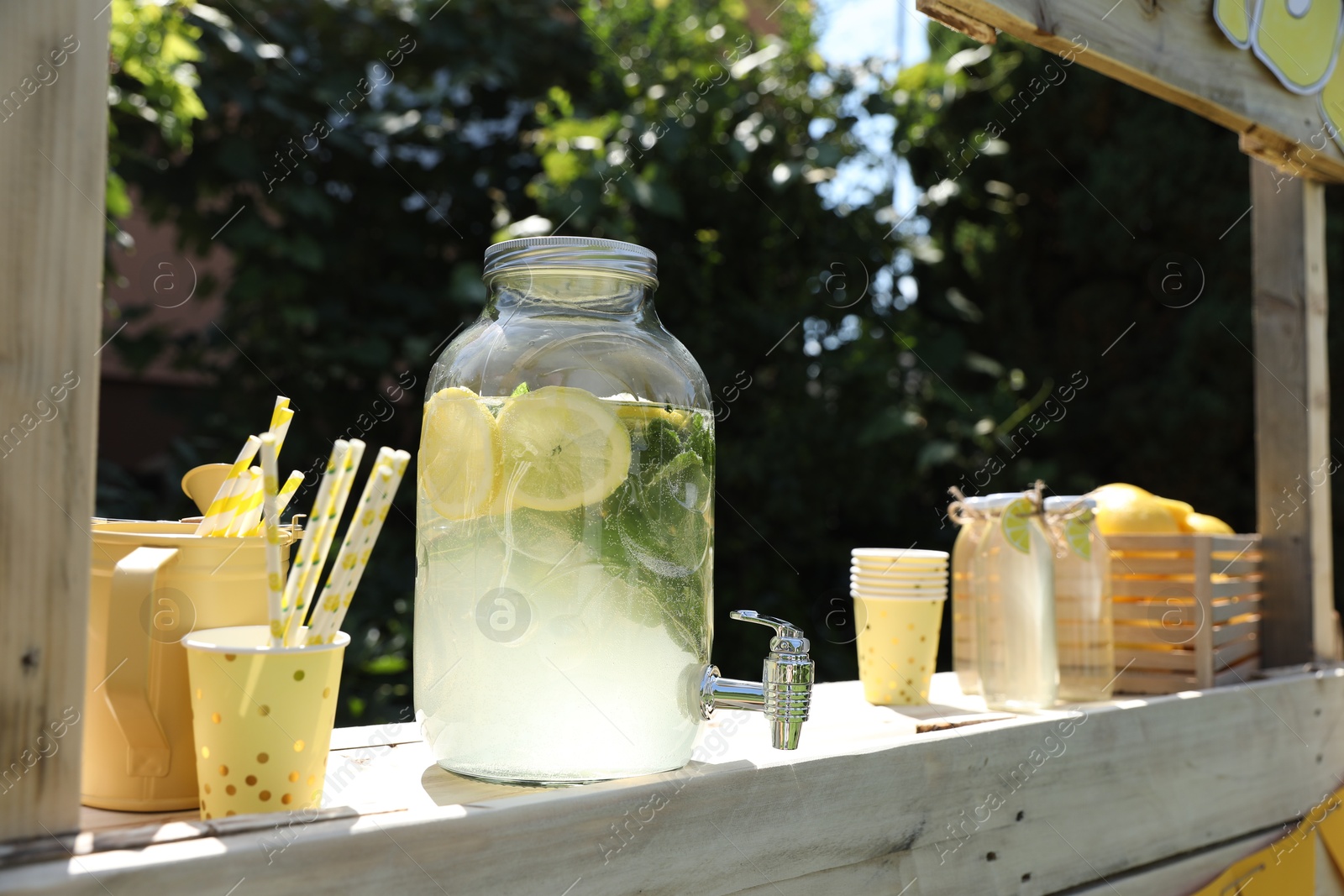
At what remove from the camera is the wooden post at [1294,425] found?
153 cm

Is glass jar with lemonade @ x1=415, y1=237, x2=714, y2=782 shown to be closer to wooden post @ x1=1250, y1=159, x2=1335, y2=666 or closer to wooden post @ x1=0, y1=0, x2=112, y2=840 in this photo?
wooden post @ x1=0, y1=0, x2=112, y2=840

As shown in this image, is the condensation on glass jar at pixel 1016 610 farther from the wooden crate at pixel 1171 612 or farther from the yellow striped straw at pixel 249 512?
the yellow striped straw at pixel 249 512

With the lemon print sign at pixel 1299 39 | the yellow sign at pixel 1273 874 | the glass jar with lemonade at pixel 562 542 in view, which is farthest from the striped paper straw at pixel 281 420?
the lemon print sign at pixel 1299 39

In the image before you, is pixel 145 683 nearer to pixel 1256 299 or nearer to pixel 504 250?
pixel 504 250

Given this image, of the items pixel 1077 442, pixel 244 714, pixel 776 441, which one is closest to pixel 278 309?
pixel 776 441

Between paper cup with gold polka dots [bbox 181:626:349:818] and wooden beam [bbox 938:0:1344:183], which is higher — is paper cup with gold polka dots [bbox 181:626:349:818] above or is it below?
below

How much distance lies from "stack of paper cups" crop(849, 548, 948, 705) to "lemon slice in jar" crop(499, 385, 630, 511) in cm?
54

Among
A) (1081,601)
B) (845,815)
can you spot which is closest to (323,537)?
(845,815)

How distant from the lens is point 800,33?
313 cm

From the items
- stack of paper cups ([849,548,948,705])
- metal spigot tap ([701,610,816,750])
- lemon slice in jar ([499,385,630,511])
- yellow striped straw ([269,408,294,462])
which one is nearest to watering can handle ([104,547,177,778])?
yellow striped straw ([269,408,294,462])

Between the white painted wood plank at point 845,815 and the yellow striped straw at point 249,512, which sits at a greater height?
the yellow striped straw at point 249,512

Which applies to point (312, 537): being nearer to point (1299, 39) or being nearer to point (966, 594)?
point (966, 594)

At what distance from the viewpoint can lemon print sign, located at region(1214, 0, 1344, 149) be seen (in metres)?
1.35

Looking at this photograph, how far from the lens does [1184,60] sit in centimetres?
127
